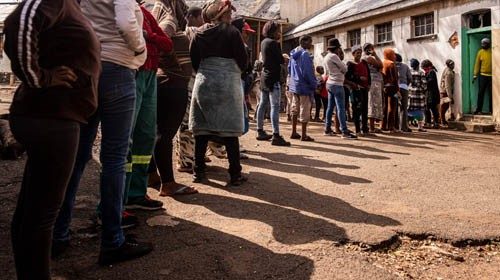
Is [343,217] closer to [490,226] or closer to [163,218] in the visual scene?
[490,226]

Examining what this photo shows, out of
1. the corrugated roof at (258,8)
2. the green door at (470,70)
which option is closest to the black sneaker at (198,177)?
the green door at (470,70)

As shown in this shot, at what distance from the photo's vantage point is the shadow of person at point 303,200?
3.44 metres

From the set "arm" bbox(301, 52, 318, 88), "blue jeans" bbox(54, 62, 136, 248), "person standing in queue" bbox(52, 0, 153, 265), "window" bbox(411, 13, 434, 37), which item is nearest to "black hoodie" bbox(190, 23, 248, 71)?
"person standing in queue" bbox(52, 0, 153, 265)

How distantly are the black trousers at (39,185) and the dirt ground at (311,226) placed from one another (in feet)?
1.63

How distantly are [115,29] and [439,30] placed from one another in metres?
11.3

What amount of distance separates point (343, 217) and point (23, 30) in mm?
2565

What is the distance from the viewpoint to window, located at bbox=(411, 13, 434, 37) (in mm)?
12551

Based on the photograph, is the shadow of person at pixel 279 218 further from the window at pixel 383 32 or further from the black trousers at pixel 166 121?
the window at pixel 383 32

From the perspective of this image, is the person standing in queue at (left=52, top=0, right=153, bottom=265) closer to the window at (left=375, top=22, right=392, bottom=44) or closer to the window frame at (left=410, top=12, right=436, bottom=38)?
the window frame at (left=410, top=12, right=436, bottom=38)

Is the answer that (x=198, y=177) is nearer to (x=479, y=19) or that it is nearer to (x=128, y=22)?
(x=128, y=22)

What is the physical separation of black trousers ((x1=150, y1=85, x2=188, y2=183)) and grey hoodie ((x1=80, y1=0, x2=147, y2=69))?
47.3 inches

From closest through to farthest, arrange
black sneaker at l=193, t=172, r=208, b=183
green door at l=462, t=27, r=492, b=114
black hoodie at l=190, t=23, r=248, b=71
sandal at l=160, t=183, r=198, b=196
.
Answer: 1. sandal at l=160, t=183, r=198, b=196
2. black hoodie at l=190, t=23, r=248, b=71
3. black sneaker at l=193, t=172, r=208, b=183
4. green door at l=462, t=27, r=492, b=114

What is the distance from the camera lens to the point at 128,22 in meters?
2.47

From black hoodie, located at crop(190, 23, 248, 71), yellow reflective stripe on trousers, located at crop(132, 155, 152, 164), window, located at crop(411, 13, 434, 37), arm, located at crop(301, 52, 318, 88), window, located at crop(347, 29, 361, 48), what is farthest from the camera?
window, located at crop(347, 29, 361, 48)
